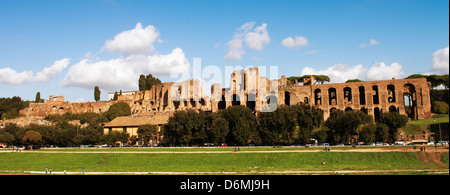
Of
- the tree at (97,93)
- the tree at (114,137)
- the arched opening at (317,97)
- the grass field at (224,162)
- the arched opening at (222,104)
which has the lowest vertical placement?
the grass field at (224,162)

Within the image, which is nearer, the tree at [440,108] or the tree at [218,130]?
the tree at [218,130]

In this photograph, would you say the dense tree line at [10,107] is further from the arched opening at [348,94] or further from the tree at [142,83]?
the arched opening at [348,94]

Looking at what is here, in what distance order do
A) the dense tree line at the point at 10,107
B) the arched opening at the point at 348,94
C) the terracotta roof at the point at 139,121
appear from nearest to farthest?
the terracotta roof at the point at 139,121 → the arched opening at the point at 348,94 → the dense tree line at the point at 10,107

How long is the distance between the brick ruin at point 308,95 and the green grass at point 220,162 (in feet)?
68.5

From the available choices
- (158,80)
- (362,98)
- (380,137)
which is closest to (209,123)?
(380,137)

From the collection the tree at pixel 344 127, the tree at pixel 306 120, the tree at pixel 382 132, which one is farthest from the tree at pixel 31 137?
the tree at pixel 382 132

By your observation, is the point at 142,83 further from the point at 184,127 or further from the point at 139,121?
the point at 184,127

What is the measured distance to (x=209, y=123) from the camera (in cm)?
4728

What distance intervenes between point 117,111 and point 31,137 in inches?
935

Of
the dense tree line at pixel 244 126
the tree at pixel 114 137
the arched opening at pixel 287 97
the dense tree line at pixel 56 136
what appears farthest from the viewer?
the arched opening at pixel 287 97

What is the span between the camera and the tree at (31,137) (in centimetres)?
4809

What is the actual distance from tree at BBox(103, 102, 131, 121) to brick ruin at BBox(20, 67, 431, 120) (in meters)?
3.47

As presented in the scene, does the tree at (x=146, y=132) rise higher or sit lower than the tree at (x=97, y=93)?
lower

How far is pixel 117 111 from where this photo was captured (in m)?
71.4
